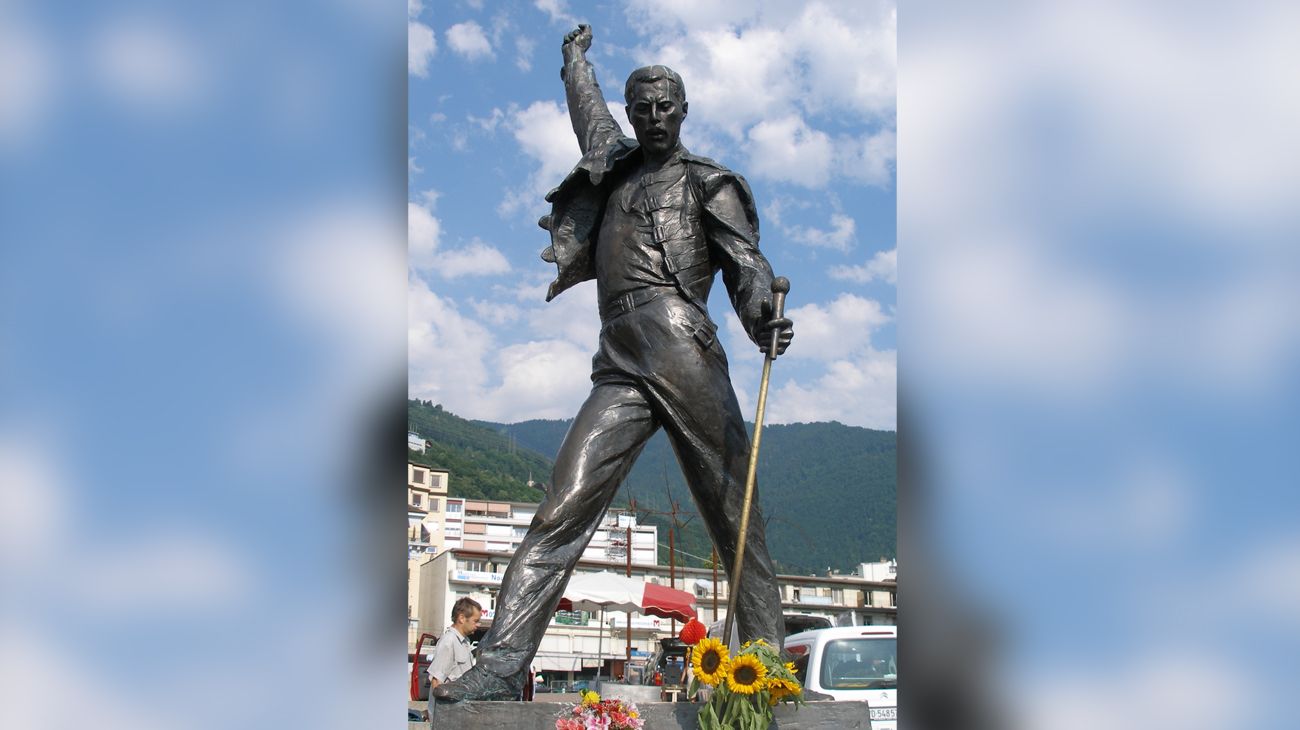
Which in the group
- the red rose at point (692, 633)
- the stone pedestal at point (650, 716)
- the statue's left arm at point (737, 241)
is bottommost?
the stone pedestal at point (650, 716)

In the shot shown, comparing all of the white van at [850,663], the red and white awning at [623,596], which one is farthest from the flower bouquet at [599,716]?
the red and white awning at [623,596]

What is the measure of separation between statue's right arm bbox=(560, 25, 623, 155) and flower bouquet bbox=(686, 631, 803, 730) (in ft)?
8.01

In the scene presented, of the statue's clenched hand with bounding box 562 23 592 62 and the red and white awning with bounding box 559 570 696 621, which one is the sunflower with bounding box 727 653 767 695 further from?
the red and white awning with bounding box 559 570 696 621

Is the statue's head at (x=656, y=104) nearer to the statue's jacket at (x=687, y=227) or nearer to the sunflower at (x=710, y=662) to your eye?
the statue's jacket at (x=687, y=227)

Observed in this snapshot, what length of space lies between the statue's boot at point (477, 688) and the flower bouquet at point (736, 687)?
2.28 feet

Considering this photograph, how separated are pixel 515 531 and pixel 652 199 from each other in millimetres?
81891

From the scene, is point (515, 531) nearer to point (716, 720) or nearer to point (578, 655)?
point (578, 655)

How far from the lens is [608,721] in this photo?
12.2ft

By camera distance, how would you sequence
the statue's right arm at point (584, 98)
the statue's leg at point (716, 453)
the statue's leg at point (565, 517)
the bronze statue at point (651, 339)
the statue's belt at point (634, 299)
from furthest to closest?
the statue's right arm at point (584, 98) < the statue's belt at point (634, 299) < the statue's leg at point (716, 453) < the bronze statue at point (651, 339) < the statue's leg at point (565, 517)

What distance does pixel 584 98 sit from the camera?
214 inches

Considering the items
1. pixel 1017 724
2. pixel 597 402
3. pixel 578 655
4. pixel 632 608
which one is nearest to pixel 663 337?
pixel 597 402

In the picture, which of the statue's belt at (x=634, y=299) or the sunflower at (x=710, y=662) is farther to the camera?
the statue's belt at (x=634, y=299)

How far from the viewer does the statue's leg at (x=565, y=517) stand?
411cm

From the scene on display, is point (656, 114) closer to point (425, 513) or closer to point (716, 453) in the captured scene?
point (716, 453)
